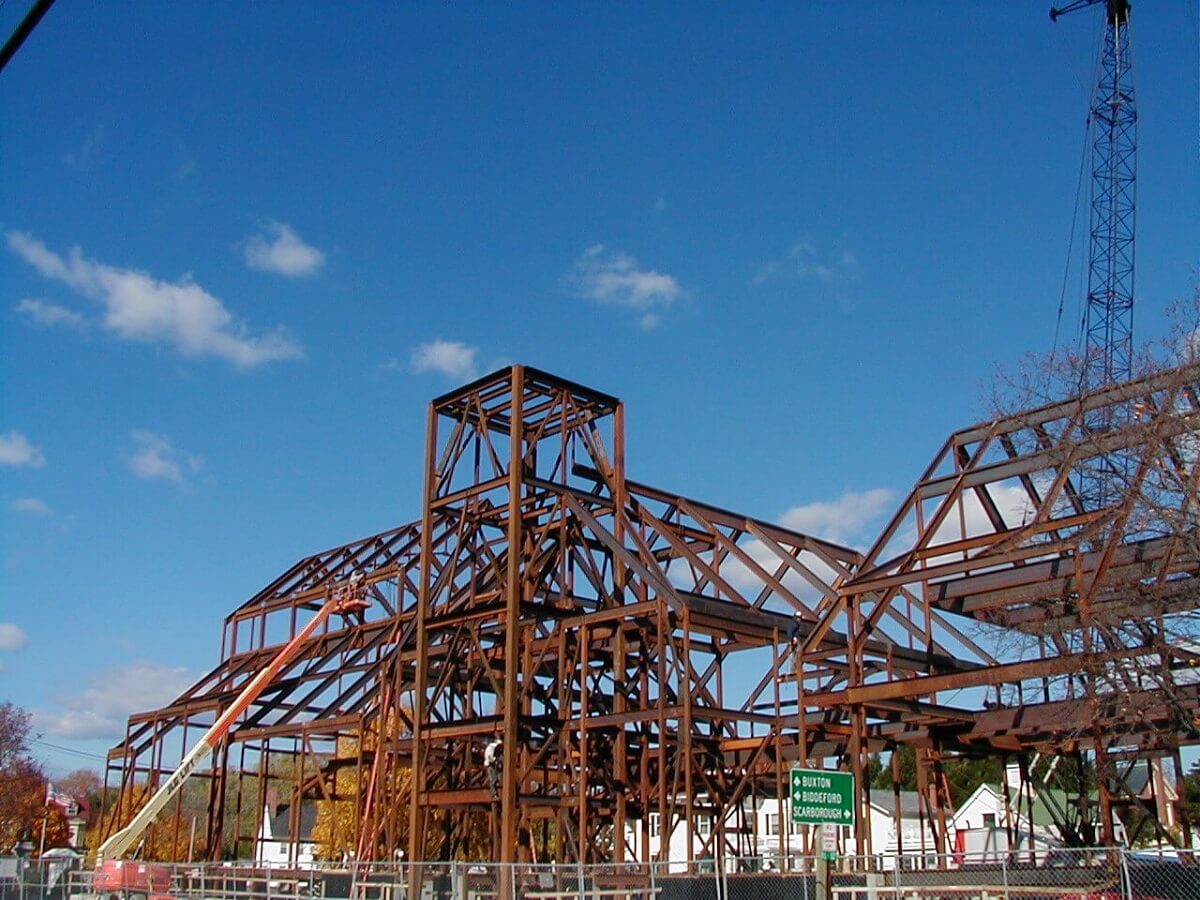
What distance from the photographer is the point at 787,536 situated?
39.7 metres

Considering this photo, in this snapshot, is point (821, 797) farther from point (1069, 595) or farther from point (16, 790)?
point (16, 790)

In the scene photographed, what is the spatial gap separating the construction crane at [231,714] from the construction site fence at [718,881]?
5.16 meters

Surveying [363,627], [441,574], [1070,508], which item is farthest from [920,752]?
[363,627]

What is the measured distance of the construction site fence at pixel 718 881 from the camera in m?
21.8

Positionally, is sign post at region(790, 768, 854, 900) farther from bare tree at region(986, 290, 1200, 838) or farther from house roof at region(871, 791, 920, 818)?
house roof at region(871, 791, 920, 818)

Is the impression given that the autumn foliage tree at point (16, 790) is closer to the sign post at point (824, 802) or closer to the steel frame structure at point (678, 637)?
the steel frame structure at point (678, 637)

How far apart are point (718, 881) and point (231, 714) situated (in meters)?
24.8

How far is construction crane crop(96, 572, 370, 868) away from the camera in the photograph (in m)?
40.1

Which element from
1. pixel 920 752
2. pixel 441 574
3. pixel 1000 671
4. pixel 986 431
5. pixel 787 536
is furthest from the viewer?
pixel 787 536

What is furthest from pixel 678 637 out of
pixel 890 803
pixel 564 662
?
pixel 890 803

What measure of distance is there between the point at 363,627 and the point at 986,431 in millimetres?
23601

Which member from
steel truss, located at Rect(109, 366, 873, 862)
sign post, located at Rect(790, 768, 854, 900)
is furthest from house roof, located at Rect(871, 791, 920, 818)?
sign post, located at Rect(790, 768, 854, 900)

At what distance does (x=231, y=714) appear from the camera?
43875 mm

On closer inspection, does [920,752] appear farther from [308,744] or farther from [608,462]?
[308,744]
